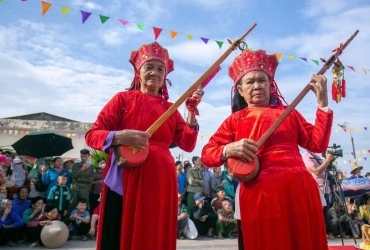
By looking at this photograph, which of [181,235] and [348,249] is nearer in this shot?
[348,249]

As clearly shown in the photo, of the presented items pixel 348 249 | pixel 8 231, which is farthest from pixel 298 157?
pixel 8 231

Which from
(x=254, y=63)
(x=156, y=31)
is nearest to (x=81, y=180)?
(x=156, y=31)

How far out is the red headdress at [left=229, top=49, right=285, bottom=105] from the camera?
2602 mm

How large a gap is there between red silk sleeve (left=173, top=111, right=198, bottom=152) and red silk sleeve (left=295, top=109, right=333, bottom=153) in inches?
32.3

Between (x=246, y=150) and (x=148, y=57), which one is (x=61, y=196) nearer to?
(x=148, y=57)

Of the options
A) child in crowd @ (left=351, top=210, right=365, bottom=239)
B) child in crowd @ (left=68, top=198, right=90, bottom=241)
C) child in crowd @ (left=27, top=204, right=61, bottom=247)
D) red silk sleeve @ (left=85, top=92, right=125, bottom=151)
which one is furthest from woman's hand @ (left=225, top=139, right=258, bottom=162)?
child in crowd @ (left=351, top=210, right=365, bottom=239)

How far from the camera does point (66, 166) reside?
7.74 m

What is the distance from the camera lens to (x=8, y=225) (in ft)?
19.0

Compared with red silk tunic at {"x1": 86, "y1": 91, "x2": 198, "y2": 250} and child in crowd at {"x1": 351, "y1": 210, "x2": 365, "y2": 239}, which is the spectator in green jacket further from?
red silk tunic at {"x1": 86, "y1": 91, "x2": 198, "y2": 250}

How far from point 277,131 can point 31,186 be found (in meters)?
6.16

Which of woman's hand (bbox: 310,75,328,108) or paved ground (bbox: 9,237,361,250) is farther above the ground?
woman's hand (bbox: 310,75,328,108)

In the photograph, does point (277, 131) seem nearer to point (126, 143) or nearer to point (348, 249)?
point (126, 143)

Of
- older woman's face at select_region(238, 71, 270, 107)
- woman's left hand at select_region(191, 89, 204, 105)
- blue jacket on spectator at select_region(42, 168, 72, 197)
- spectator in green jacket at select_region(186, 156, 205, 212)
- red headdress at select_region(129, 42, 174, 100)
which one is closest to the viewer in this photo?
older woman's face at select_region(238, 71, 270, 107)

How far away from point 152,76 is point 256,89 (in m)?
0.85
